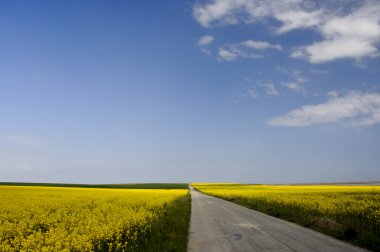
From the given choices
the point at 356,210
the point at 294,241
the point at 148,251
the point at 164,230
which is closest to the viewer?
the point at 148,251

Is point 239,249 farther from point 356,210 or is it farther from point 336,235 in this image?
point 356,210

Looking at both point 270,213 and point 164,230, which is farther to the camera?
point 270,213

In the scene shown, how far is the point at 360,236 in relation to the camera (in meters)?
15.8

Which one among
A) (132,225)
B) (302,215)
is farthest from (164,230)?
(302,215)

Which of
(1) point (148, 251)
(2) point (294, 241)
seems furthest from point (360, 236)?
(1) point (148, 251)

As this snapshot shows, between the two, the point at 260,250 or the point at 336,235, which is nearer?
the point at 260,250

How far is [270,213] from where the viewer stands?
1142 inches

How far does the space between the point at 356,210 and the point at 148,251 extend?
15377 mm

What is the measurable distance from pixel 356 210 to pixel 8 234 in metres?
19.4

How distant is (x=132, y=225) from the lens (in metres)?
17.5

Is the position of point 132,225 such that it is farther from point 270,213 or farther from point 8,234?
point 270,213

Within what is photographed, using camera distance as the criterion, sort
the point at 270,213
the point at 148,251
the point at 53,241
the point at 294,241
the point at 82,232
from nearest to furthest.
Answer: the point at 53,241 → the point at 148,251 → the point at 82,232 → the point at 294,241 → the point at 270,213

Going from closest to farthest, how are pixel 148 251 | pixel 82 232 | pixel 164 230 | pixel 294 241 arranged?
pixel 148 251
pixel 82 232
pixel 294 241
pixel 164 230

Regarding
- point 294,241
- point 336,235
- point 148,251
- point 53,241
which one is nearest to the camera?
point 53,241
